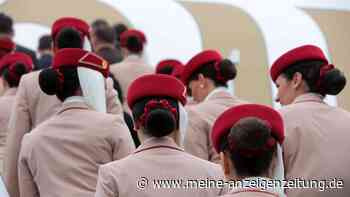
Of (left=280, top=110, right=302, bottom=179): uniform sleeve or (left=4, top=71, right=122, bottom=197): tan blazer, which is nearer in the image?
(left=280, top=110, right=302, bottom=179): uniform sleeve

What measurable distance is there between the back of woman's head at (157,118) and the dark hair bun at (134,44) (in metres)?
3.29

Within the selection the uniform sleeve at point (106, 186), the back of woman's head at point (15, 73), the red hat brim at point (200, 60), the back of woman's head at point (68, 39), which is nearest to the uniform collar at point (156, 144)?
the uniform sleeve at point (106, 186)

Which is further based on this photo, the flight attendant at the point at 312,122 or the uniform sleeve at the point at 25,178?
the uniform sleeve at the point at 25,178

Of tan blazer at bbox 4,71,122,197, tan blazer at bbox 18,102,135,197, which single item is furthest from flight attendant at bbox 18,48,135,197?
tan blazer at bbox 4,71,122,197

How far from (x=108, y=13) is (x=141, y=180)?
5.39 metres

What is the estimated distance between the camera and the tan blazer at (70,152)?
470 cm

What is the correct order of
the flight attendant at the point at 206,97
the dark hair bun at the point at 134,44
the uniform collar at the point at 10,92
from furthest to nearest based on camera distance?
1. the dark hair bun at the point at 134,44
2. the uniform collar at the point at 10,92
3. the flight attendant at the point at 206,97

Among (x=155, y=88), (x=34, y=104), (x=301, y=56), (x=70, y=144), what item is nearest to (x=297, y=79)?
(x=301, y=56)

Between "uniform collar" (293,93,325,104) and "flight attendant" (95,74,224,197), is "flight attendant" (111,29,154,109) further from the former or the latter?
"flight attendant" (95,74,224,197)

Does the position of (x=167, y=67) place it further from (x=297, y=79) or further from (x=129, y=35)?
(x=297, y=79)

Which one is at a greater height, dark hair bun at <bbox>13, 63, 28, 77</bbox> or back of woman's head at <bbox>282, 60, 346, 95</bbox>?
back of woman's head at <bbox>282, 60, 346, 95</bbox>

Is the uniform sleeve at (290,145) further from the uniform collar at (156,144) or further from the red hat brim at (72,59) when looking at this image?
the red hat brim at (72,59)

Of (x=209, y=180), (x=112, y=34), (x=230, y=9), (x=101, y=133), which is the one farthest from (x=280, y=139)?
(x=230, y=9)

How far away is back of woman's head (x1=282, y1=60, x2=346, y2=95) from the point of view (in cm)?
482
